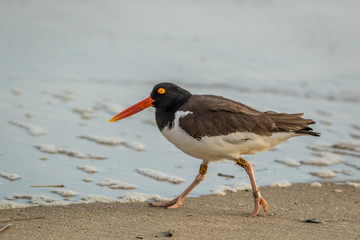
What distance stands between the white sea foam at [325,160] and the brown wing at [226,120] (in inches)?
73.4

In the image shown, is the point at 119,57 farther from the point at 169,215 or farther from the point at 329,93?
the point at 169,215

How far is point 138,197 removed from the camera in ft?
18.1

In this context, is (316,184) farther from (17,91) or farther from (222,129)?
(17,91)

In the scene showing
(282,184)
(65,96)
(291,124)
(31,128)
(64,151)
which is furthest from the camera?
(65,96)

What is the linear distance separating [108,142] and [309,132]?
2.96 metres

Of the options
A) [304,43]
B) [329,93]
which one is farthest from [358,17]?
[329,93]

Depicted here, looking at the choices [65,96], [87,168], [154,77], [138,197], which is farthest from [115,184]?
[154,77]

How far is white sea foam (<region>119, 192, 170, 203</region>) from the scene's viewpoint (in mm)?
5455

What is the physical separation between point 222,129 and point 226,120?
0.11m

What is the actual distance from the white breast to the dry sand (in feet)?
1.83

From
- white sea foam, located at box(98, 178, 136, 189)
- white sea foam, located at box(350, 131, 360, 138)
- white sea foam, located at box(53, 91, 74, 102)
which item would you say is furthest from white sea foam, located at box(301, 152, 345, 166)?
white sea foam, located at box(53, 91, 74, 102)

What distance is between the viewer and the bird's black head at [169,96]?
5.37m

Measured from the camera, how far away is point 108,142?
7199 millimetres

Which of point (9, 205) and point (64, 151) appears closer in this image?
point (9, 205)
